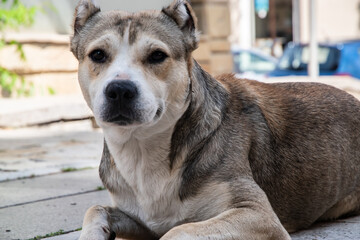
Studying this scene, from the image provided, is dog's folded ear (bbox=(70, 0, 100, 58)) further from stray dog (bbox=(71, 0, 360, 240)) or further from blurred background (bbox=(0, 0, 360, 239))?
blurred background (bbox=(0, 0, 360, 239))

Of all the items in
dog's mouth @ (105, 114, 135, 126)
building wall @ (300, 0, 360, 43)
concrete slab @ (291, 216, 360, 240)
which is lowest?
building wall @ (300, 0, 360, 43)

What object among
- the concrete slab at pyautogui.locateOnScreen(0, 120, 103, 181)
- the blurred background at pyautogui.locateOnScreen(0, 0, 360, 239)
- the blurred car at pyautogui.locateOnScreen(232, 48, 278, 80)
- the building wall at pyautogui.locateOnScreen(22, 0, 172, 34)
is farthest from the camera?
the blurred car at pyautogui.locateOnScreen(232, 48, 278, 80)

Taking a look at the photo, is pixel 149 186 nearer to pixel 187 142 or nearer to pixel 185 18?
pixel 187 142

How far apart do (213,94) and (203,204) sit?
70 cm

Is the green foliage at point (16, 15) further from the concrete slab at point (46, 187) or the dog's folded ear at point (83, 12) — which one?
the dog's folded ear at point (83, 12)

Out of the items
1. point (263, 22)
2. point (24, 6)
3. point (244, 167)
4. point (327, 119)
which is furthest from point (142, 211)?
point (263, 22)

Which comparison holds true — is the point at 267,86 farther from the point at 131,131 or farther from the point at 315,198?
the point at 131,131

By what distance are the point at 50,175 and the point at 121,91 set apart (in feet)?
9.60

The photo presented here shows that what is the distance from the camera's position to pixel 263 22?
44.9 meters

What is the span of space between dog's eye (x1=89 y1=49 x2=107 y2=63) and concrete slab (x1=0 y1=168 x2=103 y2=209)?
1.67 meters

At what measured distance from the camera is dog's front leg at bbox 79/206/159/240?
359 cm

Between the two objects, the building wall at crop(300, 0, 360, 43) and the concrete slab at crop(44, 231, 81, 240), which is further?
the building wall at crop(300, 0, 360, 43)

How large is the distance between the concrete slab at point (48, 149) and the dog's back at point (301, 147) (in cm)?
277

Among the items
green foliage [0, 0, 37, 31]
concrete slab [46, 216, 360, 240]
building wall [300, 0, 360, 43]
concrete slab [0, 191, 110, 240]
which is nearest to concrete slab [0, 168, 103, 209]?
concrete slab [0, 191, 110, 240]
